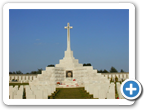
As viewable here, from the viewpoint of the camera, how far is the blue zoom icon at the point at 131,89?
7361 mm

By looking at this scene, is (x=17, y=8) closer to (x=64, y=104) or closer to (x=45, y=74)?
(x=64, y=104)

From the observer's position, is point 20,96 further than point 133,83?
Yes

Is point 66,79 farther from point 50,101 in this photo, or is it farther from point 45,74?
point 50,101

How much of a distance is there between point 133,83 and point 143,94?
1.83ft

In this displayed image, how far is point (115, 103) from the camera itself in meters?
8.31

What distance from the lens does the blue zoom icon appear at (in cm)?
736

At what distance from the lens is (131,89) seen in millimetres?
7449

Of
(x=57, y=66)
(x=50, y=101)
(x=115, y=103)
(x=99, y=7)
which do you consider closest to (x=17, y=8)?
(x=99, y=7)

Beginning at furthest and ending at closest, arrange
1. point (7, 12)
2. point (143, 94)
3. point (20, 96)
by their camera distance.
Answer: point (20, 96)
point (7, 12)
point (143, 94)

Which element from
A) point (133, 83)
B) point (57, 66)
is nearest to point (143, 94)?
point (133, 83)

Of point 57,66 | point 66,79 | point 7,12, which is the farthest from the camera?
point 57,66

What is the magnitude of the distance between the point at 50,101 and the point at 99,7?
4942mm

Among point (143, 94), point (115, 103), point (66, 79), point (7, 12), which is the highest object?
point (7, 12)

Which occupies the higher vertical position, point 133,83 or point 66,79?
point 133,83
